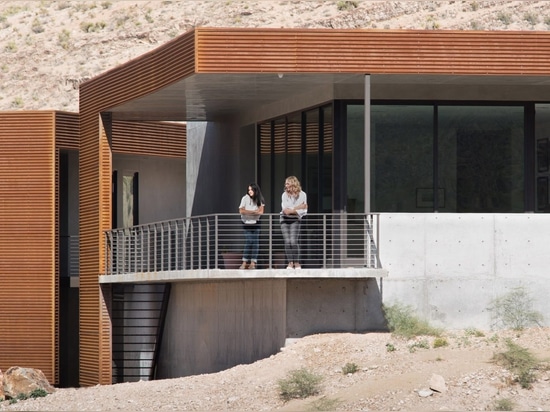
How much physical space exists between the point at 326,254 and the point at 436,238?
1959 millimetres

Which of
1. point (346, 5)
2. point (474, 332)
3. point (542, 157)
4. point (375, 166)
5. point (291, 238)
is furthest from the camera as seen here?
point (346, 5)

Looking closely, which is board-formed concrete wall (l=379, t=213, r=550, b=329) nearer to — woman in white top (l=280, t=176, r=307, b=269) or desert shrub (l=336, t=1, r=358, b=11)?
woman in white top (l=280, t=176, r=307, b=269)

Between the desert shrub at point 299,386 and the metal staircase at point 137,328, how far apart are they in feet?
32.4

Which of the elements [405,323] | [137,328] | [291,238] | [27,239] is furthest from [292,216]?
[27,239]

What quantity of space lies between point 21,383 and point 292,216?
22.2 feet

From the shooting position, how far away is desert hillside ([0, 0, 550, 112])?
256 ft

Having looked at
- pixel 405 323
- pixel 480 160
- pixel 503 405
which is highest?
pixel 480 160

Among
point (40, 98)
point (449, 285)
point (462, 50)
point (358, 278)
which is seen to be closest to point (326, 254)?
point (358, 278)

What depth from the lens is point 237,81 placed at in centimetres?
2547

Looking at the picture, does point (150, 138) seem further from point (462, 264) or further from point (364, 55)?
point (462, 264)

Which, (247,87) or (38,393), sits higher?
(247,87)

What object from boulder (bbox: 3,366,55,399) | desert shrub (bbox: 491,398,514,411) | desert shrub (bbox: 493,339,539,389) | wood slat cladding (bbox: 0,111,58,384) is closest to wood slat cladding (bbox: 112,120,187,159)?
wood slat cladding (bbox: 0,111,58,384)

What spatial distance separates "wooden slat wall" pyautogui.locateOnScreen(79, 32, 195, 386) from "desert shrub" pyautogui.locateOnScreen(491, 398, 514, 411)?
1110cm

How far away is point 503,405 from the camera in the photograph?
1984 centimetres
